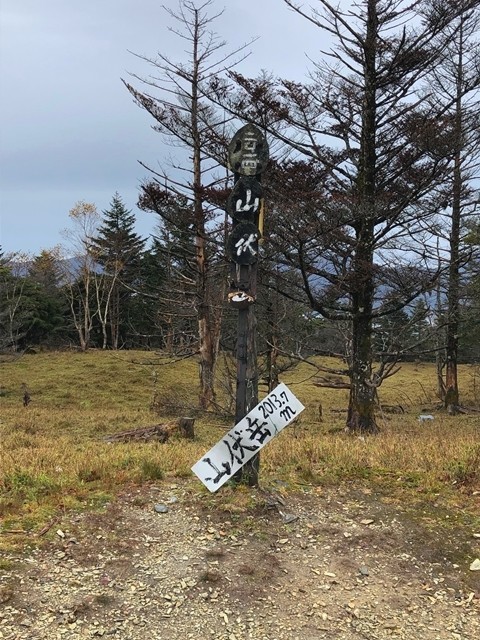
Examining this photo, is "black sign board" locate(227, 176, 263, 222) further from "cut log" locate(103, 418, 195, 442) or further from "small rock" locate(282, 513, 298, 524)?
"cut log" locate(103, 418, 195, 442)

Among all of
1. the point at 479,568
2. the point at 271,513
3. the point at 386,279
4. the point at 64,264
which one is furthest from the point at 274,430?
the point at 64,264

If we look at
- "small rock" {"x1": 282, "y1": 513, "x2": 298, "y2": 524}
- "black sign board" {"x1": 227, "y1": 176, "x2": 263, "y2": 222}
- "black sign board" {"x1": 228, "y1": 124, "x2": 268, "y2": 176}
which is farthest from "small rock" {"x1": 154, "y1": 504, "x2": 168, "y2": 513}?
"black sign board" {"x1": 228, "y1": 124, "x2": 268, "y2": 176}

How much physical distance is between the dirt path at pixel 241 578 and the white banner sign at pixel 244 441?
31cm

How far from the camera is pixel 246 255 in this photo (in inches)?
174

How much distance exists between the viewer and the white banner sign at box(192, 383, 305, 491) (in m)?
4.12

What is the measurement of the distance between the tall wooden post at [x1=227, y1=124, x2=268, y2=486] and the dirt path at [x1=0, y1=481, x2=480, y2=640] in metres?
0.81

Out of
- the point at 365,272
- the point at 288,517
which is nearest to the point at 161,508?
the point at 288,517

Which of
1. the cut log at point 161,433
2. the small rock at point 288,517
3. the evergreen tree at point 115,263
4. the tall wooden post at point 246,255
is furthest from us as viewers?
the evergreen tree at point 115,263

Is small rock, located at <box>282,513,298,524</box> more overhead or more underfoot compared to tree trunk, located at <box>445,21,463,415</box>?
more underfoot

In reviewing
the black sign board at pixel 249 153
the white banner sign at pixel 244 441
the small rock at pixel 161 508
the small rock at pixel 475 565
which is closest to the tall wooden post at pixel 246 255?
the black sign board at pixel 249 153

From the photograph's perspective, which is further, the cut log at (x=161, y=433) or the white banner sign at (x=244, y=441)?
the cut log at (x=161, y=433)

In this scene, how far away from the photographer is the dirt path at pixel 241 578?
2859mm

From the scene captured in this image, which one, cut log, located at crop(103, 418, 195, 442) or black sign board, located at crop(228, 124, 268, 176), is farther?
cut log, located at crop(103, 418, 195, 442)

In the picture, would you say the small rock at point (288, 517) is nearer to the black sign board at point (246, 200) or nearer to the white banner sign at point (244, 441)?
the white banner sign at point (244, 441)
